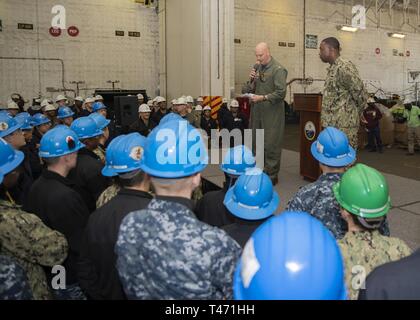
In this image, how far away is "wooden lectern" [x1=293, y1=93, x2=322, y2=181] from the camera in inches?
210

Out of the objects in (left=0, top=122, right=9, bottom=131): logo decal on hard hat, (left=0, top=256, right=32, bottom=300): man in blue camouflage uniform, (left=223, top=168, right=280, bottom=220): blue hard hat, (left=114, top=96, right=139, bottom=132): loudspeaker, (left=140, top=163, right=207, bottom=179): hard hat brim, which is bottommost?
(left=0, top=256, right=32, bottom=300): man in blue camouflage uniform

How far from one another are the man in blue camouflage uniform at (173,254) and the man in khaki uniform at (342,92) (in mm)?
3789

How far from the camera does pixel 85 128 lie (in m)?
3.64

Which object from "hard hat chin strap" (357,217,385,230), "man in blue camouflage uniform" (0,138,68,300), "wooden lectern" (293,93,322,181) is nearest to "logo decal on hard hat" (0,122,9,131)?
"man in blue camouflage uniform" (0,138,68,300)

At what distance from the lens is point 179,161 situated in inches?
54.4

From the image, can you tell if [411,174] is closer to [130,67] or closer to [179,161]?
[179,161]

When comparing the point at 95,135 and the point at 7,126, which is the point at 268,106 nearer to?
the point at 95,135

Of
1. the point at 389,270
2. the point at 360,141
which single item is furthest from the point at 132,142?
the point at 360,141

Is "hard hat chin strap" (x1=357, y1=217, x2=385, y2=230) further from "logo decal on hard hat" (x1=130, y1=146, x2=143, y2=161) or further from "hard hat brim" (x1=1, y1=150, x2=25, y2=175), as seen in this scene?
"hard hat brim" (x1=1, y1=150, x2=25, y2=175)

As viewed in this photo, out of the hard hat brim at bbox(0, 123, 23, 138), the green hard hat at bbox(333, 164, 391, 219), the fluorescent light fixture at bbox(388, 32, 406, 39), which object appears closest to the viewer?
the green hard hat at bbox(333, 164, 391, 219)

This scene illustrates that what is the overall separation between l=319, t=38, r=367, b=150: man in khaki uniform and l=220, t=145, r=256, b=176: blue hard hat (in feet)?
7.76

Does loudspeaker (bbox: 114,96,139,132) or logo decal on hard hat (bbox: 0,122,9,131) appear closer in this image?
logo decal on hard hat (bbox: 0,122,9,131)

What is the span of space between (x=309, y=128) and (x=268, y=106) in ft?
2.44

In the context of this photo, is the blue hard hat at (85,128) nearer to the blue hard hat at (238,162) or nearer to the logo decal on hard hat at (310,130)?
the blue hard hat at (238,162)
